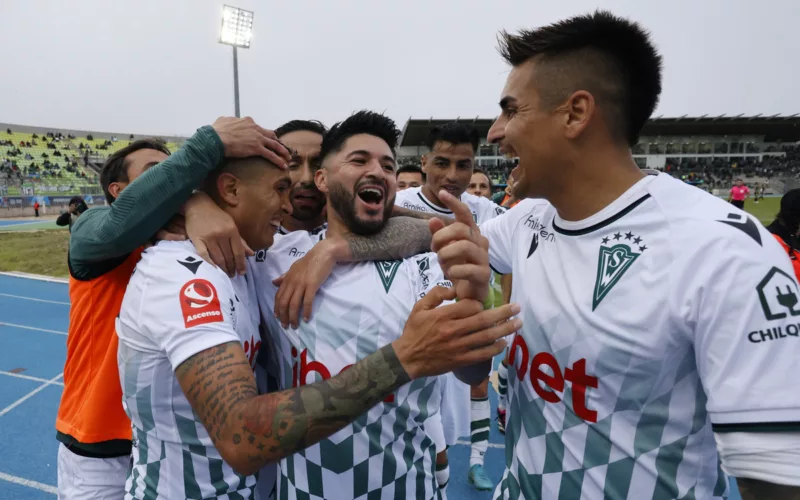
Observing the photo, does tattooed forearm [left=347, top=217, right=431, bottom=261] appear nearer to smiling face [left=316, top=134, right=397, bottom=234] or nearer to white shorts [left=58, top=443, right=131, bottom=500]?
smiling face [left=316, top=134, right=397, bottom=234]

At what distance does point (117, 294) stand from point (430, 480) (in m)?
1.70

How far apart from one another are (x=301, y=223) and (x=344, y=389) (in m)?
1.88

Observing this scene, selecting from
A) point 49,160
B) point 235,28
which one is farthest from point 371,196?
point 49,160

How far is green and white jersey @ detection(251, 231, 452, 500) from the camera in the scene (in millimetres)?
1750

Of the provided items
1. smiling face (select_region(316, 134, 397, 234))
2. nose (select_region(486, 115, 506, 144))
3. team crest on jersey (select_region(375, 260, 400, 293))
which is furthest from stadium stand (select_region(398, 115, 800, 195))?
nose (select_region(486, 115, 506, 144))

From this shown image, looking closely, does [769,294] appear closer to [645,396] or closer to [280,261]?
[645,396]

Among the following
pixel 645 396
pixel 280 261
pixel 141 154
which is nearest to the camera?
pixel 645 396

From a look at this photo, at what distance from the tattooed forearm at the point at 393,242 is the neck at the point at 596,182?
88cm

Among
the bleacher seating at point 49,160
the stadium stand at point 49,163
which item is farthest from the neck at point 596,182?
the bleacher seating at point 49,160

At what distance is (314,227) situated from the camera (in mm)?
2920

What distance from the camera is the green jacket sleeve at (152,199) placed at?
1.62 meters

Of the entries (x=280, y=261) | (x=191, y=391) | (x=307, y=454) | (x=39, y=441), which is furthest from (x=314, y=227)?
(x=39, y=441)

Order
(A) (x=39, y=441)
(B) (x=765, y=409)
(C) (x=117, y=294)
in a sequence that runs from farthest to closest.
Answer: (A) (x=39, y=441) < (C) (x=117, y=294) < (B) (x=765, y=409)

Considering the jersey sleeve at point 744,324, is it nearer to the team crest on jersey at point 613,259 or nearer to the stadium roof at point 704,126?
the team crest on jersey at point 613,259
